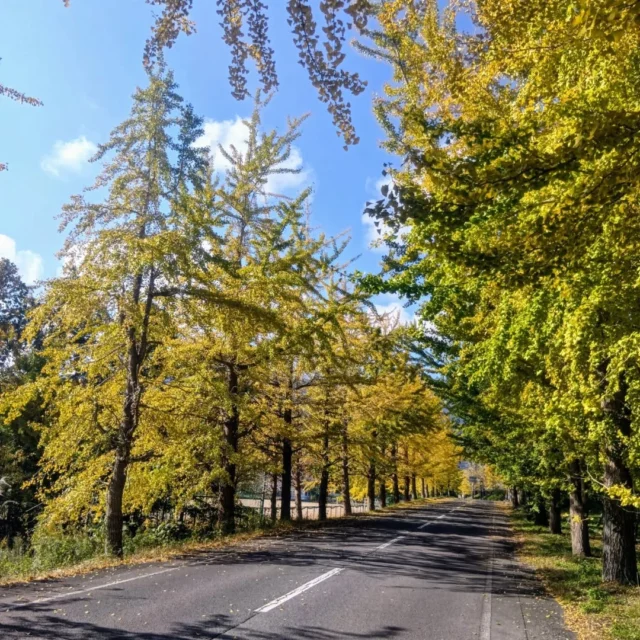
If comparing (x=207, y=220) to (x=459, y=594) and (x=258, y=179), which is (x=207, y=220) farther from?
(x=459, y=594)

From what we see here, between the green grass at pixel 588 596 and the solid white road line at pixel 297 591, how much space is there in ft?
12.5

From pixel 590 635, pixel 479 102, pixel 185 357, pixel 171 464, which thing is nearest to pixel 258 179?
pixel 185 357

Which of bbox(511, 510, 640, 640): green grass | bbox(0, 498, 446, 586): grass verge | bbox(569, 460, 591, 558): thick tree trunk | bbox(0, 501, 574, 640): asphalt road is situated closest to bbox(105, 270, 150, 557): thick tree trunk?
bbox(0, 498, 446, 586): grass verge

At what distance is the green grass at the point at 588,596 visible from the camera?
Answer: 624 cm

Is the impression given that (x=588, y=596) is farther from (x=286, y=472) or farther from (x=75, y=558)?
(x=286, y=472)

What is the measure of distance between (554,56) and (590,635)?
6798 millimetres

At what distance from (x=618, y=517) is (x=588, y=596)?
1809mm

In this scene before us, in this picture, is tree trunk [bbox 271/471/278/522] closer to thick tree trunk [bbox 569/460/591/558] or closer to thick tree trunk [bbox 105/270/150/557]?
thick tree trunk [bbox 105/270/150/557]

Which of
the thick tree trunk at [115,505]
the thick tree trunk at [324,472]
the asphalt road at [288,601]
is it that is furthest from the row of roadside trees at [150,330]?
the thick tree trunk at [324,472]

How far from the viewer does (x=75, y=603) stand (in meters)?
6.25

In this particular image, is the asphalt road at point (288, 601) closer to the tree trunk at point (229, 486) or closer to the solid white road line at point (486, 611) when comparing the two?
the solid white road line at point (486, 611)

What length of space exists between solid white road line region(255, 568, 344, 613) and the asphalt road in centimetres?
2

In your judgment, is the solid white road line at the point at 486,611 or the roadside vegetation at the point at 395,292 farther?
the solid white road line at the point at 486,611

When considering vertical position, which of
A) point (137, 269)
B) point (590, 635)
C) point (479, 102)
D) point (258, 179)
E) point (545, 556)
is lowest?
point (545, 556)
